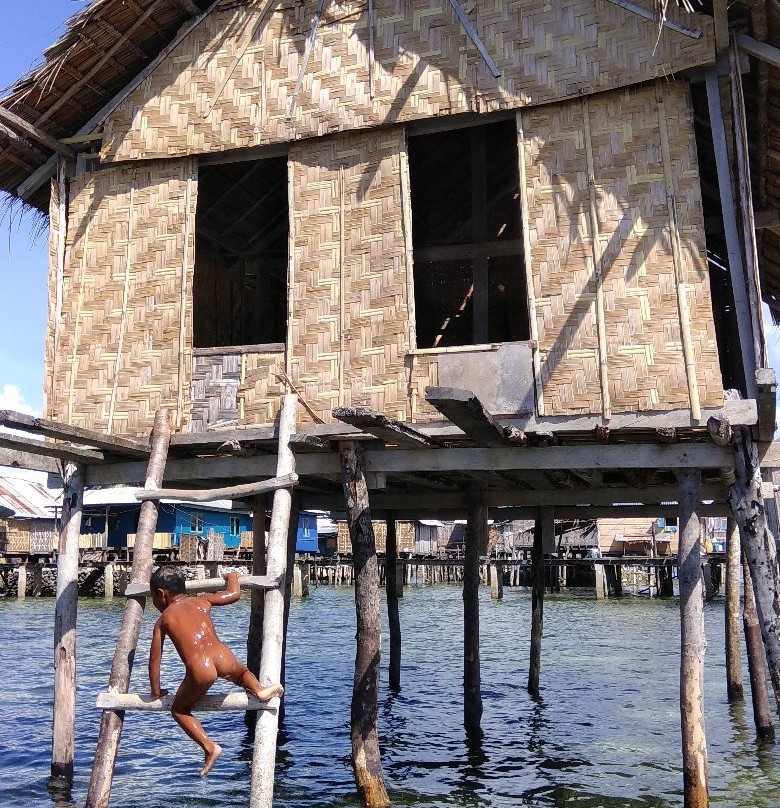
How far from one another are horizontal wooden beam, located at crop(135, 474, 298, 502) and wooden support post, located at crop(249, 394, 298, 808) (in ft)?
0.38

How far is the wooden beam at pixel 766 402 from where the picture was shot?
6770 mm

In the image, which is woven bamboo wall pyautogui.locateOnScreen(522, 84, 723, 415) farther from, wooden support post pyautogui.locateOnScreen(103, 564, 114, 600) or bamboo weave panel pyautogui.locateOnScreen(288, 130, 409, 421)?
wooden support post pyautogui.locateOnScreen(103, 564, 114, 600)

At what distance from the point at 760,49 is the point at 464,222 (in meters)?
5.91

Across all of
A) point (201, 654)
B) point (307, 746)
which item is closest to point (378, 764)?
point (201, 654)

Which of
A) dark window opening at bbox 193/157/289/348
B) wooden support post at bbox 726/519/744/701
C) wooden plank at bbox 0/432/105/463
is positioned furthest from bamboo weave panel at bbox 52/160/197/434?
→ wooden support post at bbox 726/519/744/701

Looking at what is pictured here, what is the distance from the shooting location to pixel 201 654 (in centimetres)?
654

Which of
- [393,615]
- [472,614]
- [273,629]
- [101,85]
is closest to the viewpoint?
[273,629]

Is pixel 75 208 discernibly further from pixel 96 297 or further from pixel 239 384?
pixel 239 384

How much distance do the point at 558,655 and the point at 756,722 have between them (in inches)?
349

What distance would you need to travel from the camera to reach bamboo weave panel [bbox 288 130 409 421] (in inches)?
359

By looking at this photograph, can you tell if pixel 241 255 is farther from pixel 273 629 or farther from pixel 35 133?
pixel 273 629

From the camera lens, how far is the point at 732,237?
8.34m

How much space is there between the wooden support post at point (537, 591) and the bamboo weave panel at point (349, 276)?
612 centimetres

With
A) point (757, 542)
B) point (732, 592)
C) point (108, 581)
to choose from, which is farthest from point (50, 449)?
point (108, 581)
